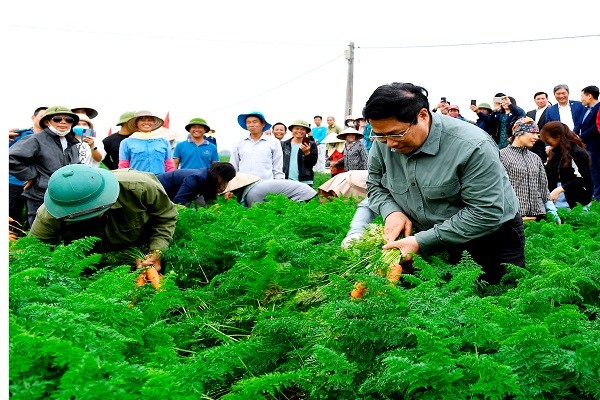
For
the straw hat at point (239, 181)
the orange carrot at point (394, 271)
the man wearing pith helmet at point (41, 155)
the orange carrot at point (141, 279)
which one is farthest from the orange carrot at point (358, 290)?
the straw hat at point (239, 181)

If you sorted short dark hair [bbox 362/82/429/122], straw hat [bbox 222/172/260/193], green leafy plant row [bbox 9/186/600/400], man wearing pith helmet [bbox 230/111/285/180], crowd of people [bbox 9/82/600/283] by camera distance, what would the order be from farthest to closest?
man wearing pith helmet [bbox 230/111/285/180], straw hat [bbox 222/172/260/193], crowd of people [bbox 9/82/600/283], short dark hair [bbox 362/82/429/122], green leafy plant row [bbox 9/186/600/400]

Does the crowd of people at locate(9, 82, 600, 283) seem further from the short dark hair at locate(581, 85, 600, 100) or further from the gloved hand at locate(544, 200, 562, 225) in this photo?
the short dark hair at locate(581, 85, 600, 100)

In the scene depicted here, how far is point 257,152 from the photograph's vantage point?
11.0 m

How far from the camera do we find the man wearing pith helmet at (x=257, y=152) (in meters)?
10.9

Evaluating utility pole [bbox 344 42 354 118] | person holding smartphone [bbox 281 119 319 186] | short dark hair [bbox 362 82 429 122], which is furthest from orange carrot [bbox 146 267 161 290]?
utility pole [bbox 344 42 354 118]

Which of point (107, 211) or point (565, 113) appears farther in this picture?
point (565, 113)

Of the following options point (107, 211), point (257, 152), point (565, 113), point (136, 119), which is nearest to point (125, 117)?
point (136, 119)

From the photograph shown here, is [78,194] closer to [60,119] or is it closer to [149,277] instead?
[149,277]

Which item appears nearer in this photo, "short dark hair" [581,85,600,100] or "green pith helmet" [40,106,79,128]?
"green pith helmet" [40,106,79,128]

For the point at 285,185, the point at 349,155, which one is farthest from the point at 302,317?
the point at 349,155

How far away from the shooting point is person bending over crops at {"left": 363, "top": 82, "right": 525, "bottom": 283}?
4.12 metres

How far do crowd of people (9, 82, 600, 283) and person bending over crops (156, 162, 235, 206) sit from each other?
16 mm

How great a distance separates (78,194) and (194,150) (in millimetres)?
6569

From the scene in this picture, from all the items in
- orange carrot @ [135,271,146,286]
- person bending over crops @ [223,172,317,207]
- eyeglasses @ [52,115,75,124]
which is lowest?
orange carrot @ [135,271,146,286]
